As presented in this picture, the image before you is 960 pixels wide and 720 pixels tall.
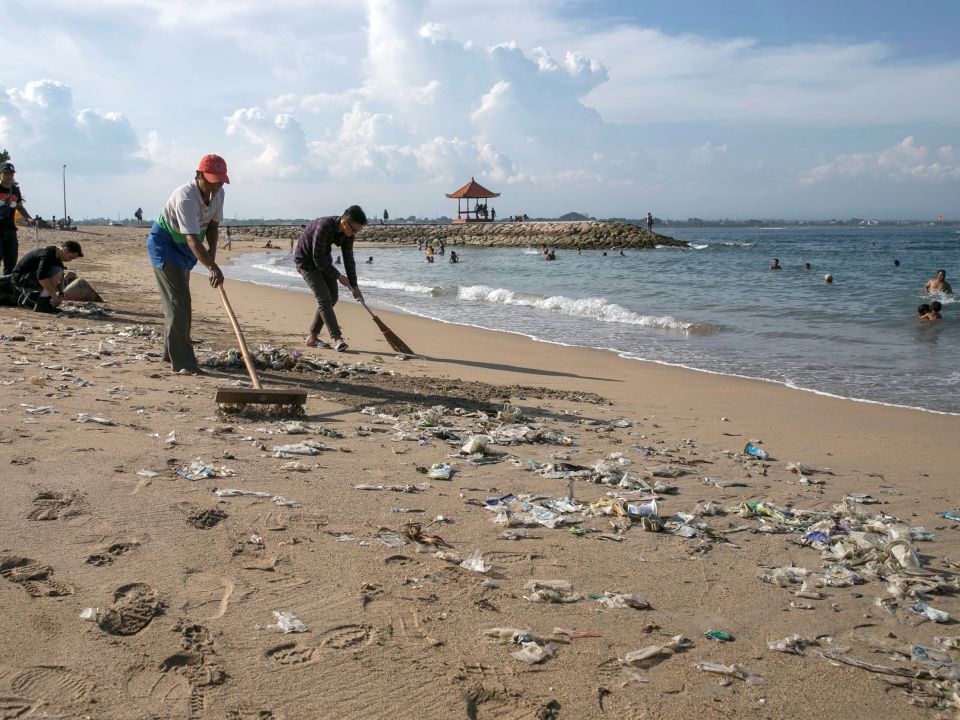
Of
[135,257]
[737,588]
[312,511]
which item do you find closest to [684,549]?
[737,588]

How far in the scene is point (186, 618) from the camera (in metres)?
2.40

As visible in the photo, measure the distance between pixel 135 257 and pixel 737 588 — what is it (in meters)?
27.1

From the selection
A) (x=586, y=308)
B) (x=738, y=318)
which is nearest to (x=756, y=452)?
(x=738, y=318)

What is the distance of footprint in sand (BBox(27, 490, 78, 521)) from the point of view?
3014mm

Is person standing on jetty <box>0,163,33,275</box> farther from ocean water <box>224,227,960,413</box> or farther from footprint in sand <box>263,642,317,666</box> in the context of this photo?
footprint in sand <box>263,642,317,666</box>

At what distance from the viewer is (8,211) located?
31.0ft

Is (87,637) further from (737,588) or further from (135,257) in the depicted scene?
(135,257)

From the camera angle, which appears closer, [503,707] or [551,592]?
[503,707]

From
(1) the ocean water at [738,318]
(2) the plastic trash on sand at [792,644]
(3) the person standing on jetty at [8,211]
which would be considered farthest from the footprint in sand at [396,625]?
(3) the person standing on jetty at [8,211]

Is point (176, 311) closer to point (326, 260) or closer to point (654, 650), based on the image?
point (326, 260)

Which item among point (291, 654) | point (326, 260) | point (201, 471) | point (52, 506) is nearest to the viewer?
point (291, 654)

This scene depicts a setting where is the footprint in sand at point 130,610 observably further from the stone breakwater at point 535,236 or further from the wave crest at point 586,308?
the stone breakwater at point 535,236

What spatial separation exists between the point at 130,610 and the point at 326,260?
19.9 ft

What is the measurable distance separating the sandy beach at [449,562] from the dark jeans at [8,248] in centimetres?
469
